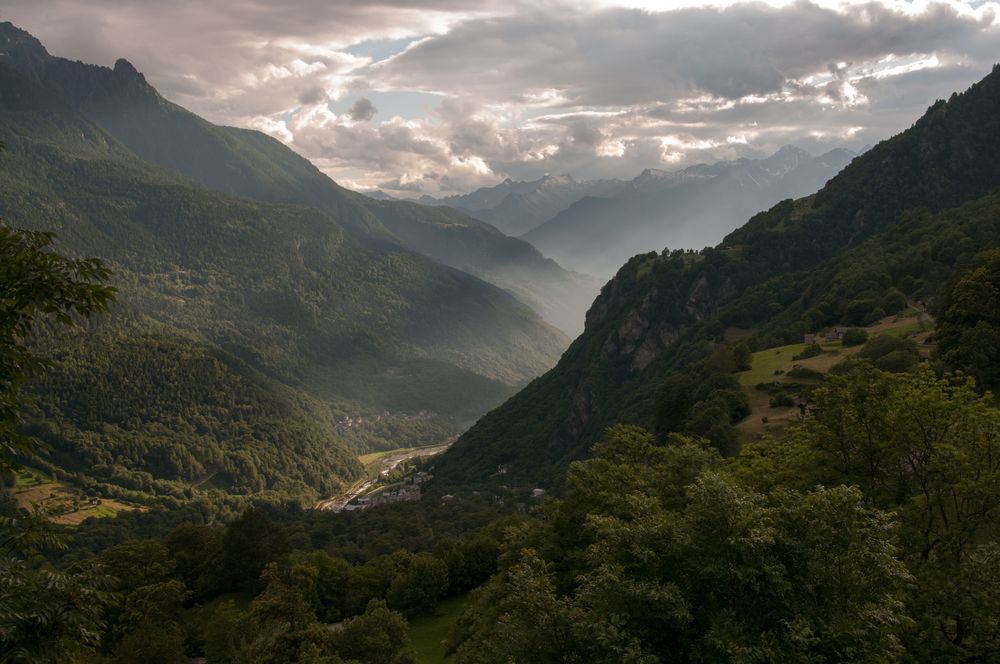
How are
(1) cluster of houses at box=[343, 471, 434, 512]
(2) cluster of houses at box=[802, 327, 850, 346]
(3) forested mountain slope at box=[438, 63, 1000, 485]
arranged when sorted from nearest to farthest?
(2) cluster of houses at box=[802, 327, 850, 346], (3) forested mountain slope at box=[438, 63, 1000, 485], (1) cluster of houses at box=[343, 471, 434, 512]

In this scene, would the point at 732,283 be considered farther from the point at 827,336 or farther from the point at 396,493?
the point at 396,493

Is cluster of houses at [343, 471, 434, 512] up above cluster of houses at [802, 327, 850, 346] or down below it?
below

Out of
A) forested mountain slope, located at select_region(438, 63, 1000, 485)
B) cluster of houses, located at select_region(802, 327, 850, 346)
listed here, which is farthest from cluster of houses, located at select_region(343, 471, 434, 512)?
cluster of houses, located at select_region(802, 327, 850, 346)

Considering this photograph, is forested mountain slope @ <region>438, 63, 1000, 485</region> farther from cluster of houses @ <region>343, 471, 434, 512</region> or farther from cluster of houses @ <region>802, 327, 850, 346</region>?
cluster of houses @ <region>802, 327, 850, 346</region>

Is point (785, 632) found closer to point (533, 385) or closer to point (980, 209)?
point (980, 209)

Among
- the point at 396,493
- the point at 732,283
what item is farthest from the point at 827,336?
the point at 396,493

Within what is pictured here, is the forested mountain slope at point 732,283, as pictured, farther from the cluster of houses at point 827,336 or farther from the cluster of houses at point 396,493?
the cluster of houses at point 827,336

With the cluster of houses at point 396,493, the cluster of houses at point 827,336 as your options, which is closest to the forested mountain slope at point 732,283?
the cluster of houses at point 396,493
